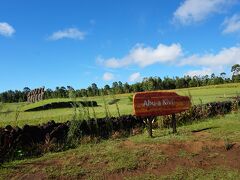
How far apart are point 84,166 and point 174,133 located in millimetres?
3891

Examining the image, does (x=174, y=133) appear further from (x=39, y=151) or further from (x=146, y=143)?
(x=39, y=151)

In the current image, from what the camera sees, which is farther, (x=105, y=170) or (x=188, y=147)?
(x=188, y=147)

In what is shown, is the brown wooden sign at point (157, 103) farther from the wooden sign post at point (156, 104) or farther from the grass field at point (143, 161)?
the grass field at point (143, 161)

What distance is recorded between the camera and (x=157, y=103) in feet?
38.4

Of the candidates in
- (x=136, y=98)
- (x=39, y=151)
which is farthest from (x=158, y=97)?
(x=39, y=151)

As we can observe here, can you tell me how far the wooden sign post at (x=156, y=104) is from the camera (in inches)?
444

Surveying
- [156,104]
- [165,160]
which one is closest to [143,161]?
[165,160]

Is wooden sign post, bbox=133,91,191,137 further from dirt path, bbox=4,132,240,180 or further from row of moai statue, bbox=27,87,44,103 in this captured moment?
row of moai statue, bbox=27,87,44,103

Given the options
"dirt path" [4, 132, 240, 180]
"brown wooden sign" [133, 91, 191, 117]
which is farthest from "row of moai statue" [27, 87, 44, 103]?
"dirt path" [4, 132, 240, 180]

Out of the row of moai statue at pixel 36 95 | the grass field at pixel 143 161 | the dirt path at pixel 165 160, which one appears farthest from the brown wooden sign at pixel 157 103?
the row of moai statue at pixel 36 95

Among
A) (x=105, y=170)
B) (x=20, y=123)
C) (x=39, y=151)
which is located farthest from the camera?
(x=20, y=123)

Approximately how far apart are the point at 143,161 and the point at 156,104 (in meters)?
3.30

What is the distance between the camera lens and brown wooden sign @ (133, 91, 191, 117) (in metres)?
11.3

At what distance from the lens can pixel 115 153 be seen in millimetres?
9148
